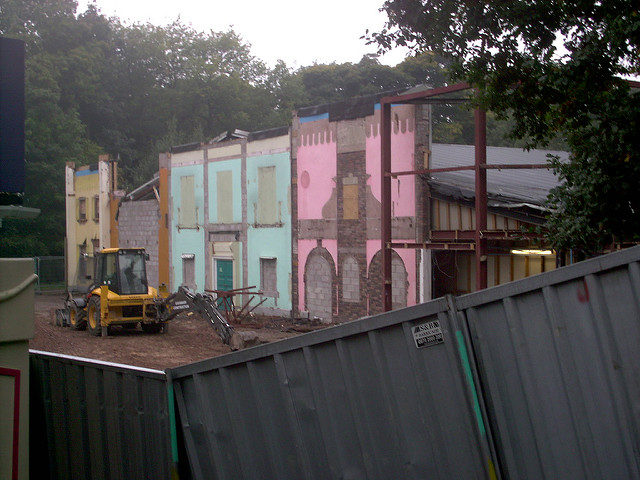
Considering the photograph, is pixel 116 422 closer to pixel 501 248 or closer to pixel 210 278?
pixel 501 248

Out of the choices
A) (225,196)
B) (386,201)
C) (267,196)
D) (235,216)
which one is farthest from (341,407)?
(225,196)

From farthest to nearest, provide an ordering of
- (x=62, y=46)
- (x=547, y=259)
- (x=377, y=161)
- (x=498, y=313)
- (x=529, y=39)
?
(x=62, y=46), (x=377, y=161), (x=547, y=259), (x=529, y=39), (x=498, y=313)

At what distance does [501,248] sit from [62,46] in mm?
58233

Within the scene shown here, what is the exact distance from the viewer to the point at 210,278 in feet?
107

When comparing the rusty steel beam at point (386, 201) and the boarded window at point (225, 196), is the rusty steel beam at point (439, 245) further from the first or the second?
the boarded window at point (225, 196)

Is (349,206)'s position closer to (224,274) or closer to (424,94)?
(424,94)

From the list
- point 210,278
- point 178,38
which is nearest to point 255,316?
point 210,278

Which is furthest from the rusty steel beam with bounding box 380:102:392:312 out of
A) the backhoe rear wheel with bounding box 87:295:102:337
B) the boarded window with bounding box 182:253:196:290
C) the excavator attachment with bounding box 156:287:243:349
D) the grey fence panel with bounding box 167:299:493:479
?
the boarded window with bounding box 182:253:196:290

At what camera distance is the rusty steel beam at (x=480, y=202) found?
726 inches

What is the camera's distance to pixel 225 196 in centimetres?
3177

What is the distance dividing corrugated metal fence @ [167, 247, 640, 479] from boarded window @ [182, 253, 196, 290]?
2726 centimetres

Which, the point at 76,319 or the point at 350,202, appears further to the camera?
the point at 76,319

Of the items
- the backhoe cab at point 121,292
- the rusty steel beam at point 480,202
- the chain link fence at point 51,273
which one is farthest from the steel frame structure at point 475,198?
the chain link fence at point 51,273

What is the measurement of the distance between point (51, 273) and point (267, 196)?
25889 millimetres
